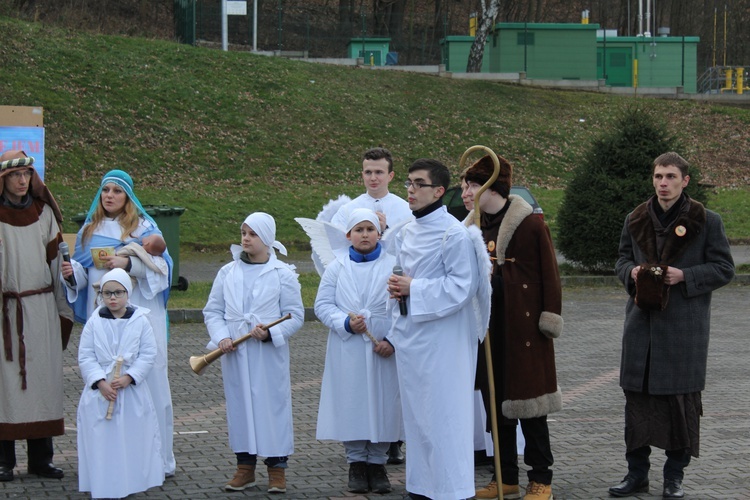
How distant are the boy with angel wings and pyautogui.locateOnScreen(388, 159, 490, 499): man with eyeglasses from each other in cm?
69

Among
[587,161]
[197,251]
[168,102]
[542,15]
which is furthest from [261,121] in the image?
[542,15]

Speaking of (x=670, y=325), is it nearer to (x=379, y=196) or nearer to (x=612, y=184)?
(x=379, y=196)

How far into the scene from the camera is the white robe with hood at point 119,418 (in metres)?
6.67

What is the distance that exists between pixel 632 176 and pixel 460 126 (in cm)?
1531

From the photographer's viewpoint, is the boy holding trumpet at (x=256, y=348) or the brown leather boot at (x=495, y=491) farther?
the boy holding trumpet at (x=256, y=348)

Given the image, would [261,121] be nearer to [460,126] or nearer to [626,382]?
[460,126]

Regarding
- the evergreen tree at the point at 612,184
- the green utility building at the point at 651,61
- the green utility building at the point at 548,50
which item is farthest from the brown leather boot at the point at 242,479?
the green utility building at the point at 651,61

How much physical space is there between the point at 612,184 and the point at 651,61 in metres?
27.9

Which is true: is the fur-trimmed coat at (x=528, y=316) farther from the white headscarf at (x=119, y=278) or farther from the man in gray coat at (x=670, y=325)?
the white headscarf at (x=119, y=278)

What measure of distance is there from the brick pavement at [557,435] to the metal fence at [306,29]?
3152 cm

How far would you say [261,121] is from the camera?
32750 mm

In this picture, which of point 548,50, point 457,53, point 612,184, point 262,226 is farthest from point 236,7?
point 262,226

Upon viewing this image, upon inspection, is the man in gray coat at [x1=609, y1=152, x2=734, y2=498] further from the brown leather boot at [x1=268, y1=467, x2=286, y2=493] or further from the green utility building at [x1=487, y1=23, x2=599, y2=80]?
the green utility building at [x1=487, y1=23, x2=599, y2=80]

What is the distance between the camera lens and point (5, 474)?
742 centimetres
